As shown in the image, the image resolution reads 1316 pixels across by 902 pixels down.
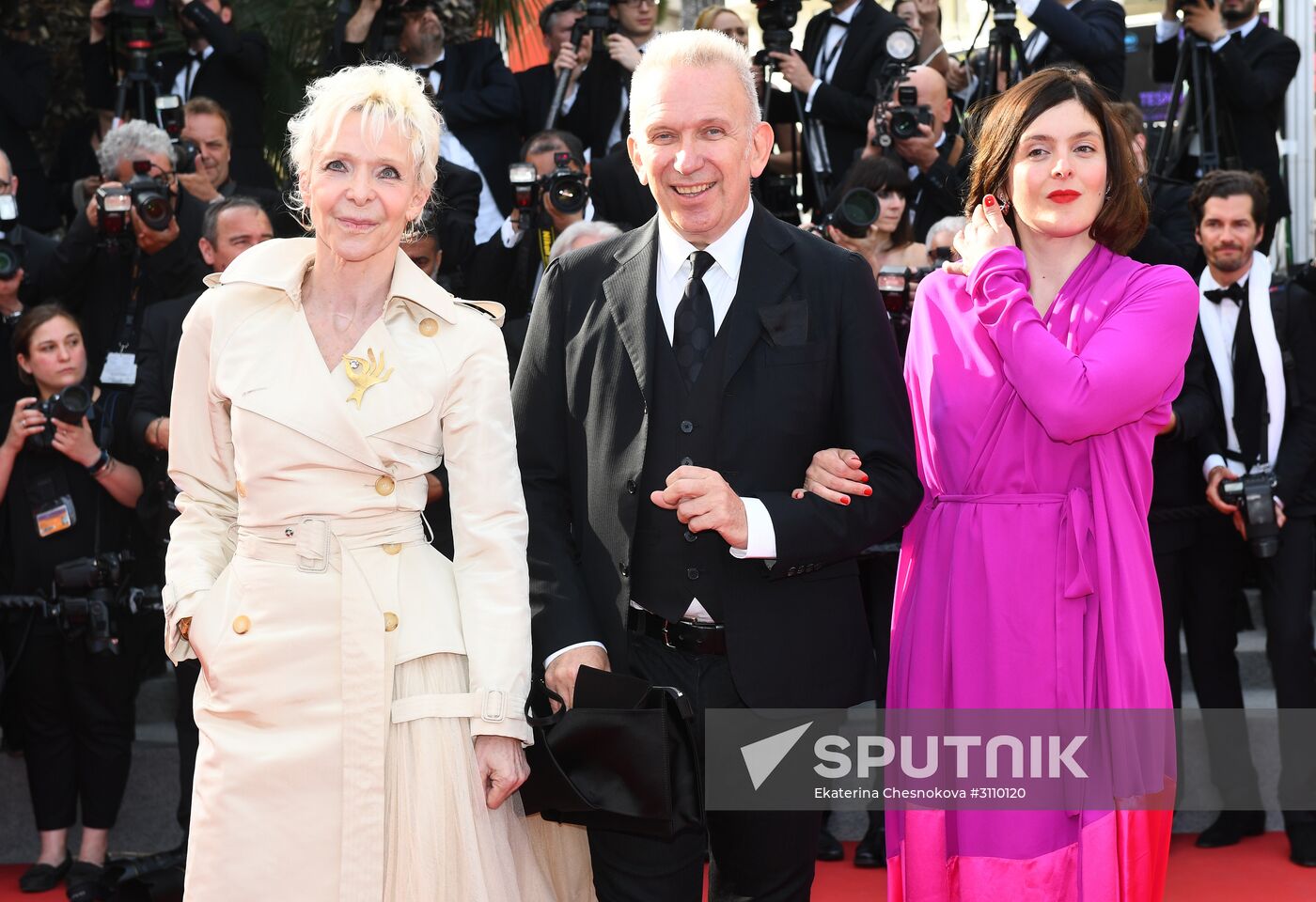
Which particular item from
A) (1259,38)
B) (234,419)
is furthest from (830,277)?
(1259,38)

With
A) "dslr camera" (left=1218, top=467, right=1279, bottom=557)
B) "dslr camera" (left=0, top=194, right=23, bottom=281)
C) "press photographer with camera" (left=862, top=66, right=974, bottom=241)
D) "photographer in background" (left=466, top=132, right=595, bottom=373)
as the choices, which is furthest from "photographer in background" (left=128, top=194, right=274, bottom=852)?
"dslr camera" (left=1218, top=467, right=1279, bottom=557)

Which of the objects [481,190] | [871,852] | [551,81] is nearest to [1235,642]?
[871,852]

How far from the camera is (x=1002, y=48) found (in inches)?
233

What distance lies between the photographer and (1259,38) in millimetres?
6234

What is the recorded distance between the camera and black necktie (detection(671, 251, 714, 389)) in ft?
9.20

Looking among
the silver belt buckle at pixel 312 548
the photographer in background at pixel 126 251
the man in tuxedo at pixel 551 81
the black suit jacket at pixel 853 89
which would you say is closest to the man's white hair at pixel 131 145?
the photographer in background at pixel 126 251

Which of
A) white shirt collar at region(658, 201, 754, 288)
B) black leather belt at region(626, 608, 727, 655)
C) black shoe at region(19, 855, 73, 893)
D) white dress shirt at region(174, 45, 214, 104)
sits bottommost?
black shoe at region(19, 855, 73, 893)

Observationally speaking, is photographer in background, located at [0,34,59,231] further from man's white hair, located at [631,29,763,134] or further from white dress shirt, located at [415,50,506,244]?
man's white hair, located at [631,29,763,134]

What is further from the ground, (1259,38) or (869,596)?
A: (1259,38)

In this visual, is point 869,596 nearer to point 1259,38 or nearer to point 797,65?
point 797,65

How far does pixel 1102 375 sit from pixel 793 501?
62cm

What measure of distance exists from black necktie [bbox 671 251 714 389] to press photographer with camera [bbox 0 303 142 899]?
2723mm

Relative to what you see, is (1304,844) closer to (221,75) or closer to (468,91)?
(468,91)

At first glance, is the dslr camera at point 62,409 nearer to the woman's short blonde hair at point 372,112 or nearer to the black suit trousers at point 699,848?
the woman's short blonde hair at point 372,112
